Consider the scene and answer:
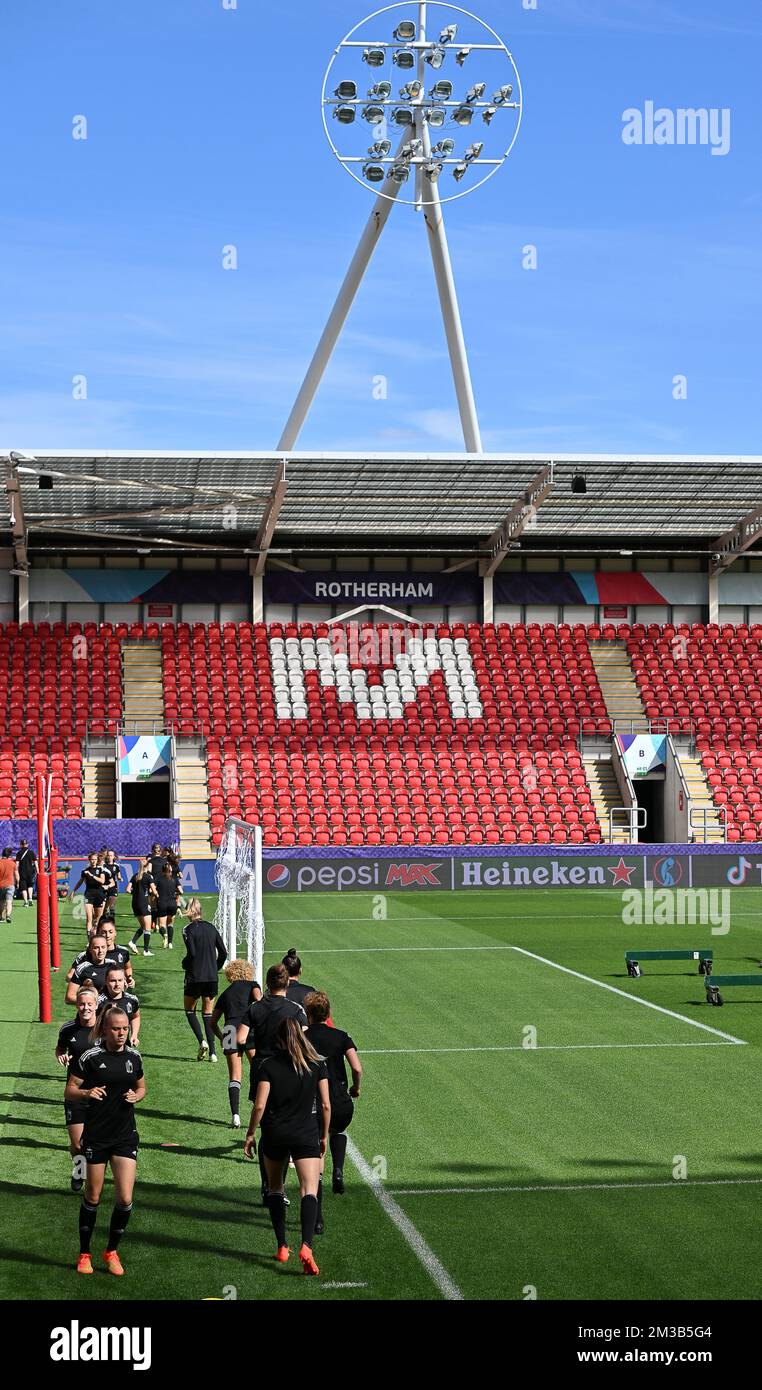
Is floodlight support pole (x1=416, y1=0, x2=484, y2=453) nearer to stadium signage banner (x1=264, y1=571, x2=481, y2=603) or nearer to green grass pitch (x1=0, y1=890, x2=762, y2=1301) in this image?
stadium signage banner (x1=264, y1=571, x2=481, y2=603)

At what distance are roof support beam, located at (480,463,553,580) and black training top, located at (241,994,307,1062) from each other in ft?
112

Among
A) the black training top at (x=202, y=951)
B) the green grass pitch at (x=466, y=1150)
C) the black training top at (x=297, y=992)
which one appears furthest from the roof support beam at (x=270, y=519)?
the black training top at (x=297, y=992)

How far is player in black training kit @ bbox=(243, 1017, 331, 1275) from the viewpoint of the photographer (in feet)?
32.4

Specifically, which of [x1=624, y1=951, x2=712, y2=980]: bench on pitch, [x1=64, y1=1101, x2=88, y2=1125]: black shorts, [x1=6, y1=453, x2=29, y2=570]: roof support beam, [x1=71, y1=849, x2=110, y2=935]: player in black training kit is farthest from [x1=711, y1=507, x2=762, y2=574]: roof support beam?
[x1=64, y1=1101, x2=88, y2=1125]: black shorts

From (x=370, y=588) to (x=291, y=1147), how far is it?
139 feet

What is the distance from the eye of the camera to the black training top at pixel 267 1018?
11.2 metres

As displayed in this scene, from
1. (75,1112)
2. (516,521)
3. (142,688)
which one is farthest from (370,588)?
(75,1112)

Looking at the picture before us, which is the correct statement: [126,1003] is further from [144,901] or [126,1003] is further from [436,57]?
[436,57]

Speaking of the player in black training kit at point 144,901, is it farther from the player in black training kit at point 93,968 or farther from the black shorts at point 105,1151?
the black shorts at point 105,1151

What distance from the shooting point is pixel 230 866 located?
26.5 m

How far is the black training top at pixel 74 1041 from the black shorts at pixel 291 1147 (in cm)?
147

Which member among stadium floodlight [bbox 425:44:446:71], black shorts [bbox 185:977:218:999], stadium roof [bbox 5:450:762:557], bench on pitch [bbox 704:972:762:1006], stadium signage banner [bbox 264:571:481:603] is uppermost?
stadium floodlight [bbox 425:44:446:71]
